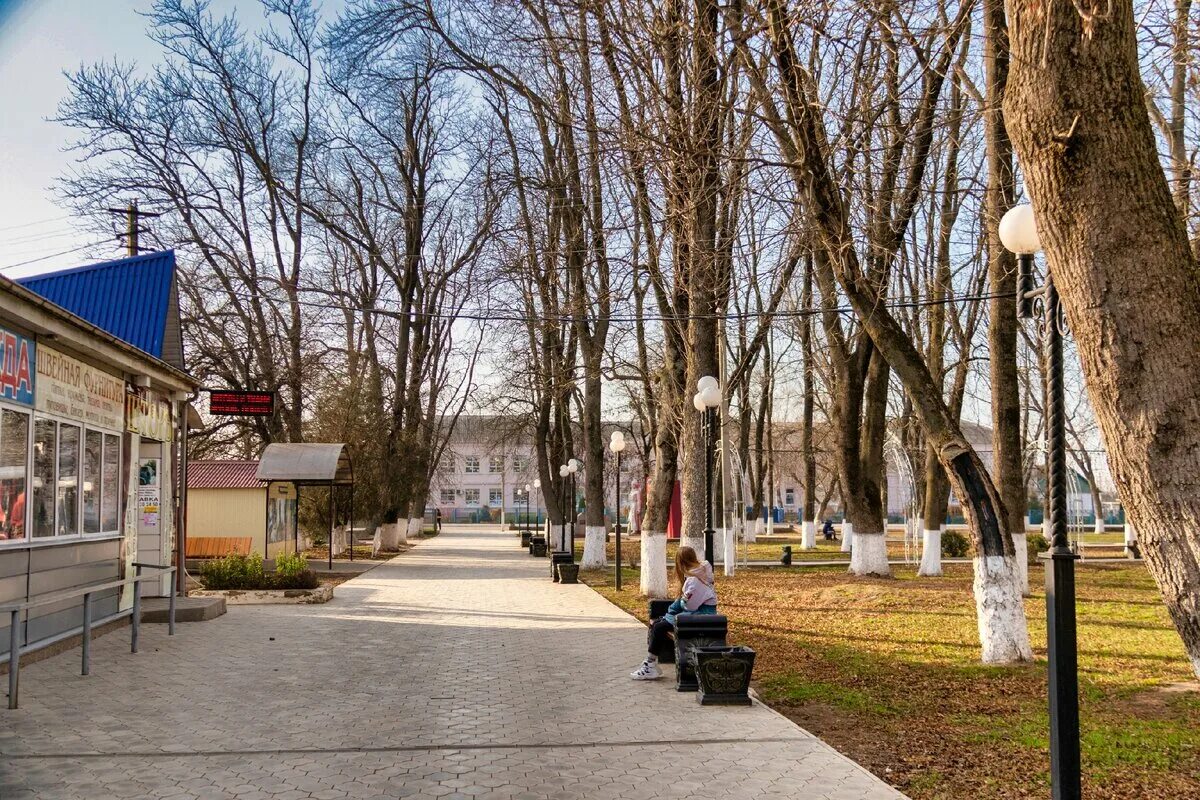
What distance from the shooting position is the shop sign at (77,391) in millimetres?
10578

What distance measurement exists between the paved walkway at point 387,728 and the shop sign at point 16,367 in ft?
8.80

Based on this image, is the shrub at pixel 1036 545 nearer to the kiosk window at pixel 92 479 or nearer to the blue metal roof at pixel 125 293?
the blue metal roof at pixel 125 293

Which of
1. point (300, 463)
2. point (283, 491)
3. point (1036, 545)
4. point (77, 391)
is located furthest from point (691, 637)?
point (283, 491)

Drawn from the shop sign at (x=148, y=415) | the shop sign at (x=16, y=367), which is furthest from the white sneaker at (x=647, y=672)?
the shop sign at (x=148, y=415)

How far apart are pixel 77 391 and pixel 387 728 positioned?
6413 mm

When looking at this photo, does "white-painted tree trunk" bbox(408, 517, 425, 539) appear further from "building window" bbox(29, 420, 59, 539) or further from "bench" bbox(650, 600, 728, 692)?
"bench" bbox(650, 600, 728, 692)

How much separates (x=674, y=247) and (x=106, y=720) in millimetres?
12068

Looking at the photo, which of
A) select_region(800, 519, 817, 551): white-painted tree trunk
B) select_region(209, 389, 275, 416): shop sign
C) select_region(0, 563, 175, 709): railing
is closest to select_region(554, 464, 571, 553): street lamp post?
select_region(209, 389, 275, 416): shop sign

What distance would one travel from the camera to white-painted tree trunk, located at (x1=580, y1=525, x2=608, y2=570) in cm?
2673

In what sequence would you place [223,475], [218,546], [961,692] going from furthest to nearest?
[223,475] < [218,546] < [961,692]

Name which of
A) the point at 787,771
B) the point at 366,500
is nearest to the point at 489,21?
the point at 787,771

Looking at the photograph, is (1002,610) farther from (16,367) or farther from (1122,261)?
(16,367)

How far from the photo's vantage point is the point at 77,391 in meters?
11.6

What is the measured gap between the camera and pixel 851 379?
20.9m
